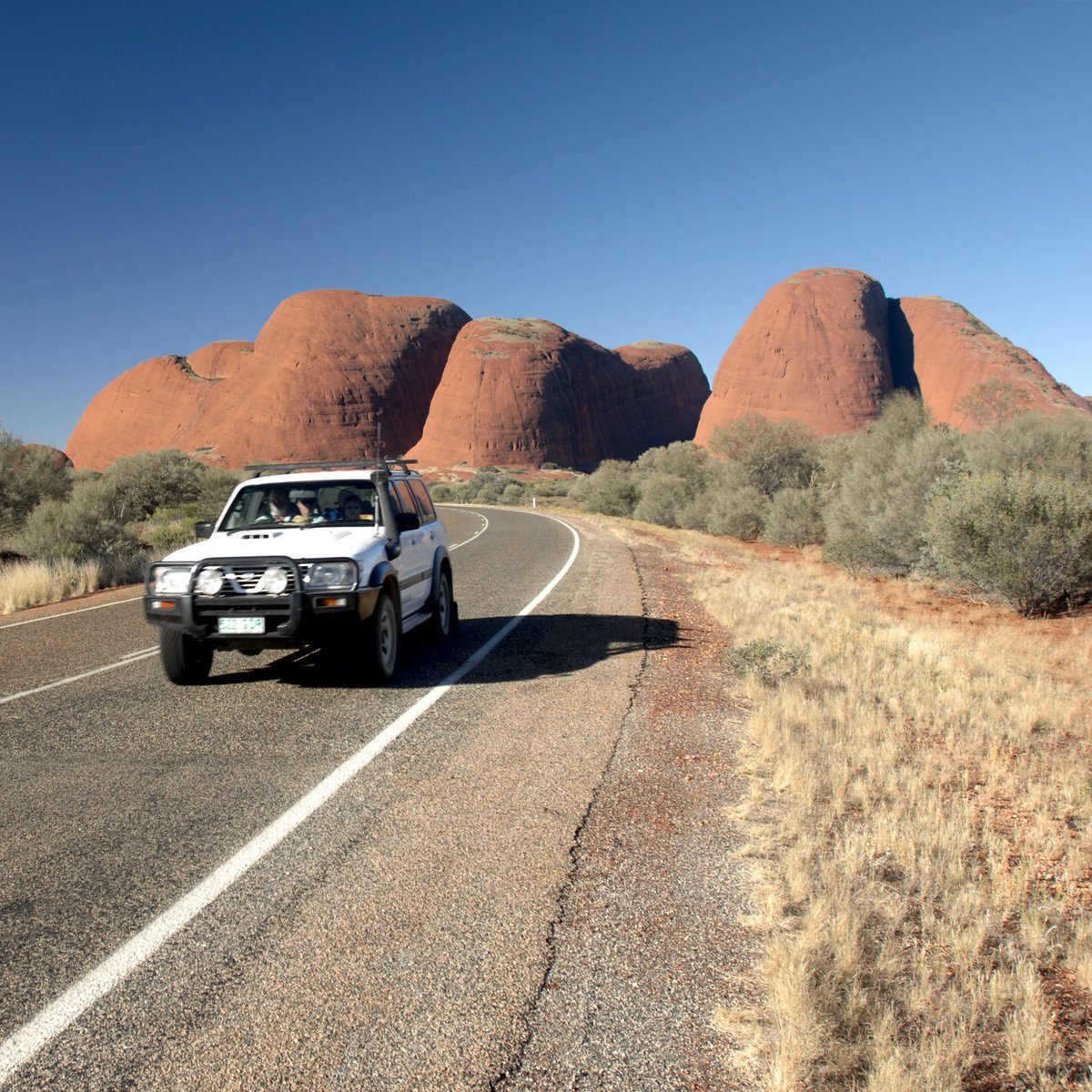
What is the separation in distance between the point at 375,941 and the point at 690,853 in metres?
1.52

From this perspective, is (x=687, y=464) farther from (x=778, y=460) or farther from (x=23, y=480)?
(x=23, y=480)

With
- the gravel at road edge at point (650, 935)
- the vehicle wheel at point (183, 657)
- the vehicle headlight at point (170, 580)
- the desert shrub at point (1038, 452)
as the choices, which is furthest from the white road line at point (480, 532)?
the gravel at road edge at point (650, 935)

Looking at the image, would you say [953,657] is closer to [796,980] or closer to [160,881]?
[796,980]

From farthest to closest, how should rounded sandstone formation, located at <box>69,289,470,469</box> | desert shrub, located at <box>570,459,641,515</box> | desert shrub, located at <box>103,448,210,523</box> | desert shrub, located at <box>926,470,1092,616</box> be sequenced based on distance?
rounded sandstone formation, located at <box>69,289,470,469</box> → desert shrub, located at <box>570,459,641,515</box> → desert shrub, located at <box>103,448,210,523</box> → desert shrub, located at <box>926,470,1092,616</box>

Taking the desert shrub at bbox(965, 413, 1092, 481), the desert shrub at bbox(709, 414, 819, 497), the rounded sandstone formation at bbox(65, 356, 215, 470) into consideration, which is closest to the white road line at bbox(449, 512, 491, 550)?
the desert shrub at bbox(709, 414, 819, 497)

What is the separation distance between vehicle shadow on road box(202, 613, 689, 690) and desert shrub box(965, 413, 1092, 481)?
29.0ft

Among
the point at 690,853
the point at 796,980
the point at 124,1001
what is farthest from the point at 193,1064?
the point at 690,853

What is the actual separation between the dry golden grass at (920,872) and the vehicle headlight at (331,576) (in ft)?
10.6

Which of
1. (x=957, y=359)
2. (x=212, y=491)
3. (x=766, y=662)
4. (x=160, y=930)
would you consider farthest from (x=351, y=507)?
(x=957, y=359)

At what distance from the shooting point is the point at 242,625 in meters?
6.48

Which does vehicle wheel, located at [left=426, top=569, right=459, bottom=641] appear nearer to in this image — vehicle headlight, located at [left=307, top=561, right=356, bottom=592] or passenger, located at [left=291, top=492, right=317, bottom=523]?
passenger, located at [left=291, top=492, right=317, bottom=523]

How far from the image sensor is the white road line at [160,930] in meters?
2.55

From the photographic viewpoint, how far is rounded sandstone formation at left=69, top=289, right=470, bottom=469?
92.7 m

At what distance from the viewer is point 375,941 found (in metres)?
3.07
